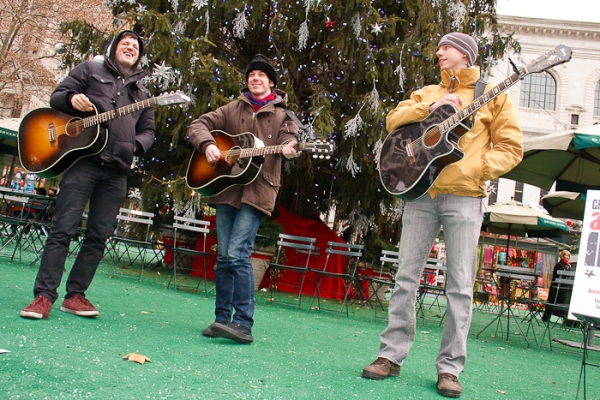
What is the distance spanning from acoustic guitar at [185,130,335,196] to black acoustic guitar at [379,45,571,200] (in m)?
0.72

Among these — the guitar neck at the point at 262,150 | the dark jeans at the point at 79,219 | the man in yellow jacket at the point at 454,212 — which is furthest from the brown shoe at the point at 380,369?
the dark jeans at the point at 79,219

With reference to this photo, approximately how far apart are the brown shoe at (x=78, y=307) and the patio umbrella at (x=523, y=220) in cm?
1073

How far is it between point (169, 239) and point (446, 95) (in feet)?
28.9

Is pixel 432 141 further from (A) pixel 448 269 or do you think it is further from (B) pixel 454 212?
(A) pixel 448 269

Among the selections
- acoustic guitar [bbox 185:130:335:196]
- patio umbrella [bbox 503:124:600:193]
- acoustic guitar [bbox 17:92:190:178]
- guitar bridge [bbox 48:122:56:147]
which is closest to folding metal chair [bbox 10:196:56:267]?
acoustic guitar [bbox 17:92:190:178]

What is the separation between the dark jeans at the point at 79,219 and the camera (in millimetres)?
4344

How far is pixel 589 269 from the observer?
139 inches

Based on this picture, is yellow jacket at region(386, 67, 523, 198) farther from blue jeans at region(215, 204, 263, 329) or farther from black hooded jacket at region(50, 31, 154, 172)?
black hooded jacket at region(50, 31, 154, 172)

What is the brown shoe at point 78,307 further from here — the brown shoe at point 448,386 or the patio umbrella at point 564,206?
the patio umbrella at point 564,206

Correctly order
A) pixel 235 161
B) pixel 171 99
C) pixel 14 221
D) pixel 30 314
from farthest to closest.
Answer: pixel 14 221, pixel 171 99, pixel 235 161, pixel 30 314

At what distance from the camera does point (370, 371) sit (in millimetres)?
3584

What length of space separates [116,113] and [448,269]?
109 inches

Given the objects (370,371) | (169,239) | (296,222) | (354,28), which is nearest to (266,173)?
(370,371)

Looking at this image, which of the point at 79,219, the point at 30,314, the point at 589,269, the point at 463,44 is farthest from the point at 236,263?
the point at 589,269
